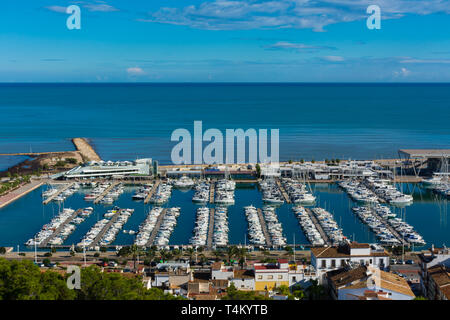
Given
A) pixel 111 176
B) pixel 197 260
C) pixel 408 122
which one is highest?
pixel 408 122

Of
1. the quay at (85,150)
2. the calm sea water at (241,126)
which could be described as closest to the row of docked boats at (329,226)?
the calm sea water at (241,126)

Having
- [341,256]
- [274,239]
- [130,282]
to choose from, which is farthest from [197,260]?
[130,282]

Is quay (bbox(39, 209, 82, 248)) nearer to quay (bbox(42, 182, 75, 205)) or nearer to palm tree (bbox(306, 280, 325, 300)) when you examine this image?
quay (bbox(42, 182, 75, 205))

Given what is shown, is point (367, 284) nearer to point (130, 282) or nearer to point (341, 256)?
point (341, 256)

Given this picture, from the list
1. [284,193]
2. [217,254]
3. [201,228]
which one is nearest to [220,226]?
[201,228]

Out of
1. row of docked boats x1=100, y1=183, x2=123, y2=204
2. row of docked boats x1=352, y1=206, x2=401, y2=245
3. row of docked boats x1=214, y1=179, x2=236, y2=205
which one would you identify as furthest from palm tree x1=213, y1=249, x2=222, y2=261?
row of docked boats x1=100, y1=183, x2=123, y2=204
